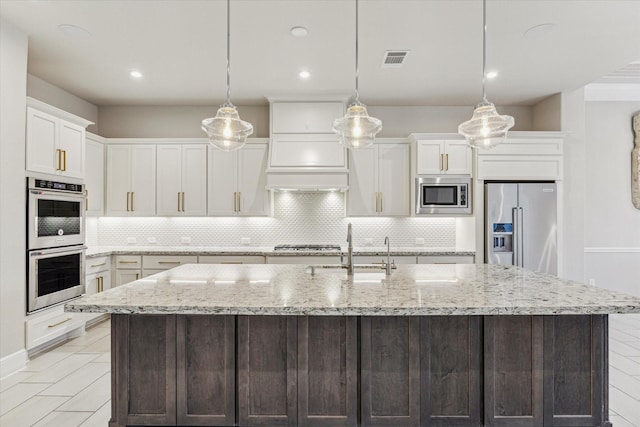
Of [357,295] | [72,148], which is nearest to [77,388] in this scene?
[72,148]

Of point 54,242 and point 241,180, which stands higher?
point 241,180

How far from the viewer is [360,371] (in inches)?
80.0

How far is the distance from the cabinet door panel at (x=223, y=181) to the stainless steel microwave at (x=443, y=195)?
236 centimetres

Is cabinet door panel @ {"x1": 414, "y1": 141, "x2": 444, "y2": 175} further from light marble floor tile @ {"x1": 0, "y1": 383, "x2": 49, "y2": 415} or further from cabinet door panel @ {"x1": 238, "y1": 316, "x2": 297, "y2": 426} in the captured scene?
light marble floor tile @ {"x1": 0, "y1": 383, "x2": 49, "y2": 415}

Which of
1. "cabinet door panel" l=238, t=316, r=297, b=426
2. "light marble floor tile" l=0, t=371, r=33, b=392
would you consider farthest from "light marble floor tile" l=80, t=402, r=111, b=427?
"cabinet door panel" l=238, t=316, r=297, b=426

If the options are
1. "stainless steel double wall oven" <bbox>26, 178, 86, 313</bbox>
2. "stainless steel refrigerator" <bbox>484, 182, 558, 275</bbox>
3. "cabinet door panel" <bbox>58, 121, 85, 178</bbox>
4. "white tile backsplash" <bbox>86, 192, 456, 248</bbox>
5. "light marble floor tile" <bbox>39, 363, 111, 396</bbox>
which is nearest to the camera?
"light marble floor tile" <bbox>39, 363, 111, 396</bbox>

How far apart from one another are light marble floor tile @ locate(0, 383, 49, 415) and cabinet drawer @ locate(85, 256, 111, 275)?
1.53m

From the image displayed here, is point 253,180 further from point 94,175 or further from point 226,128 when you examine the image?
point 226,128

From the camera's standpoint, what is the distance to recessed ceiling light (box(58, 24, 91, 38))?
→ 122 inches

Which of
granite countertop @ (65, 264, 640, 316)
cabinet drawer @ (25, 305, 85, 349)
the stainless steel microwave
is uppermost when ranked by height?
the stainless steel microwave

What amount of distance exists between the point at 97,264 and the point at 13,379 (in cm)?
159

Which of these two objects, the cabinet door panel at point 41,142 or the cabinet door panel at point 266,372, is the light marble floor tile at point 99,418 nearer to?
the cabinet door panel at point 266,372

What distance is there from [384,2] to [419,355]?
2391 mm

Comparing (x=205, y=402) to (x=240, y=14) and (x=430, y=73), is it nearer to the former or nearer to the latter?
(x=240, y=14)
